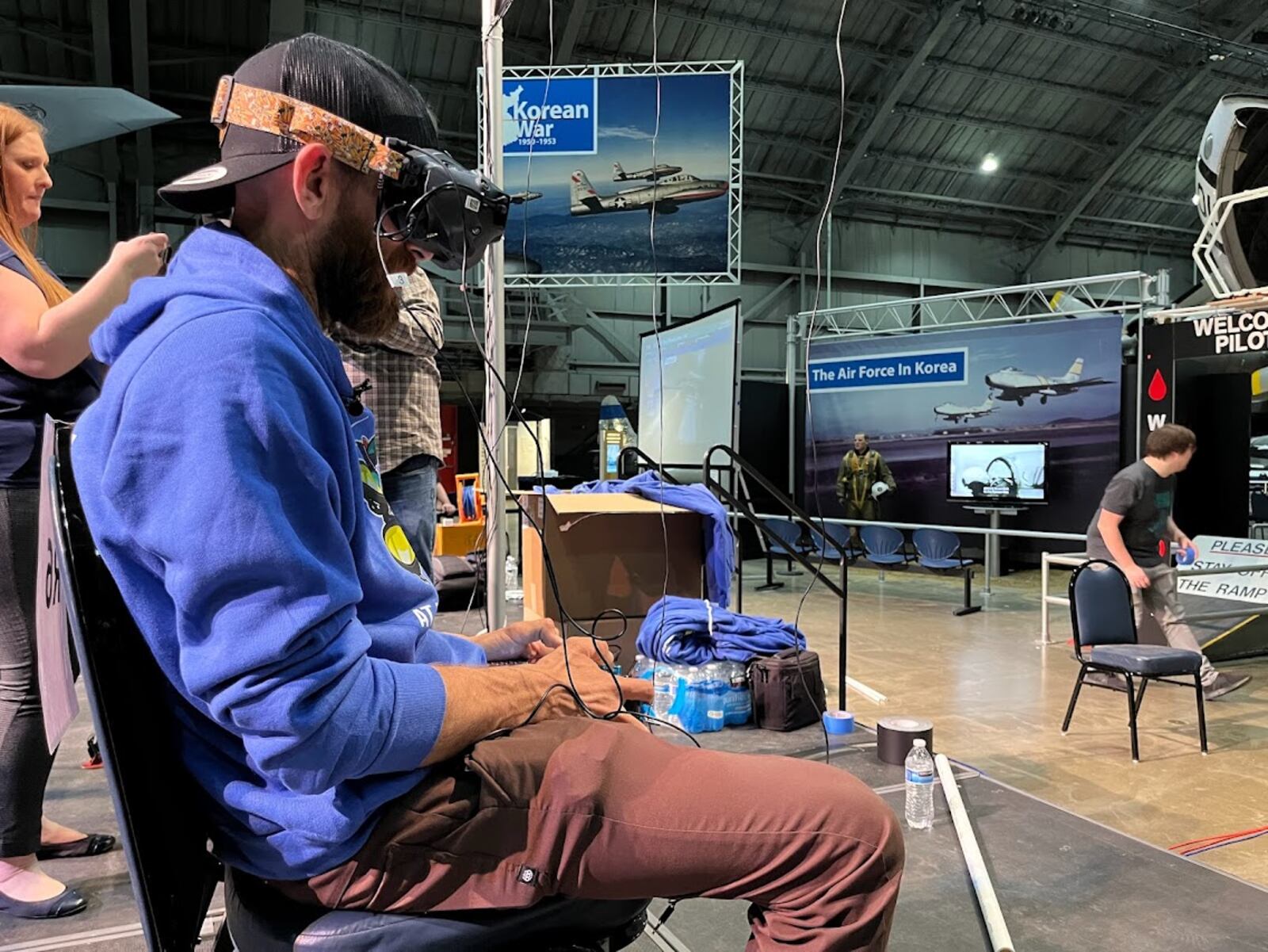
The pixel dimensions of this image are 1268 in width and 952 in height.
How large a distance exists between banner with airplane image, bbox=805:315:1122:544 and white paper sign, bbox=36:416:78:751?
6.74m

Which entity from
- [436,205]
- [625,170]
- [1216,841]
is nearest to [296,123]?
[436,205]

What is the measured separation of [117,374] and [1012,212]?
16.7 m

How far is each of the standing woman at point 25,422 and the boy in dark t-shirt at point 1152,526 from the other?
4601 mm

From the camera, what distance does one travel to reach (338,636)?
708mm

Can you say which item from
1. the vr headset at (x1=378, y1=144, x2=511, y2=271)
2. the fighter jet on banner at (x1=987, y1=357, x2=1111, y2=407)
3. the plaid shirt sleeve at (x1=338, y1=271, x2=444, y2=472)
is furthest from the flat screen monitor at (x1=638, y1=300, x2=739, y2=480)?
the fighter jet on banner at (x1=987, y1=357, x2=1111, y2=407)

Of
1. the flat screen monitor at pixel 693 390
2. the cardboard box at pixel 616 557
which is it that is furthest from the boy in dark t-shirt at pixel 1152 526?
the cardboard box at pixel 616 557

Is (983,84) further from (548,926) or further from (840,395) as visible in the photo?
(548,926)

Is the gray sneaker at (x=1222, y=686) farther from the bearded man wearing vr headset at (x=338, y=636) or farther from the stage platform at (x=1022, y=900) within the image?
the bearded man wearing vr headset at (x=338, y=636)

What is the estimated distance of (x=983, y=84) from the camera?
12359 millimetres

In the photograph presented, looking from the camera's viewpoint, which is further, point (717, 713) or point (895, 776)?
point (717, 713)

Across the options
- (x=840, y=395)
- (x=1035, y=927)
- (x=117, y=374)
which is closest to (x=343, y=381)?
(x=117, y=374)

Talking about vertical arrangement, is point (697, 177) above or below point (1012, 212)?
below

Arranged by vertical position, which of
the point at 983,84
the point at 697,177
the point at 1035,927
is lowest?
the point at 1035,927

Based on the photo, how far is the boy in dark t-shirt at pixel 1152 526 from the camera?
14.3ft
